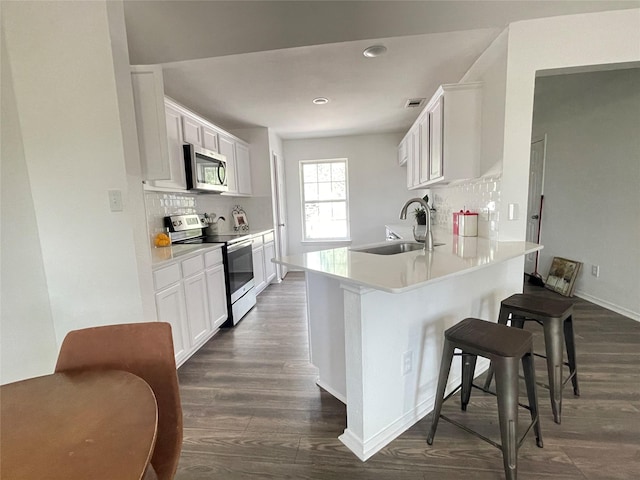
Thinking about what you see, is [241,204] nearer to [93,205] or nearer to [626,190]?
[93,205]

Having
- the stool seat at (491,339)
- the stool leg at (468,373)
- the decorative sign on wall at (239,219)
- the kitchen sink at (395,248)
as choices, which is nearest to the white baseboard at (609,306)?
Answer: the kitchen sink at (395,248)

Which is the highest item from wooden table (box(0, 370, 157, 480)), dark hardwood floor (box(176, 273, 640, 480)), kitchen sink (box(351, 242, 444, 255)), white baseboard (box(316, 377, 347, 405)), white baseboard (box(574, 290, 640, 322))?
kitchen sink (box(351, 242, 444, 255))

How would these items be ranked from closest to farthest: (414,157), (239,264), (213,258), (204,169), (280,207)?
(213,258) < (204,169) < (239,264) < (414,157) < (280,207)

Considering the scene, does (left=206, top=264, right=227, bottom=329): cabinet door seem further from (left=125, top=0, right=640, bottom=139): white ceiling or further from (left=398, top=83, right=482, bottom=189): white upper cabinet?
(left=398, top=83, right=482, bottom=189): white upper cabinet

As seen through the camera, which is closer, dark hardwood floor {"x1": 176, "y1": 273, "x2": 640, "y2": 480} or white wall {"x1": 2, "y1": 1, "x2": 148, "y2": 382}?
dark hardwood floor {"x1": 176, "y1": 273, "x2": 640, "y2": 480}

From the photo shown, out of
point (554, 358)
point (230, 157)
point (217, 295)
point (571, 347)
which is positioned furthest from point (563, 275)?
point (230, 157)

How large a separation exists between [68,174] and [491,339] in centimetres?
244

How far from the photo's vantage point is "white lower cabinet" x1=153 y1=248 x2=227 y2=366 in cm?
212

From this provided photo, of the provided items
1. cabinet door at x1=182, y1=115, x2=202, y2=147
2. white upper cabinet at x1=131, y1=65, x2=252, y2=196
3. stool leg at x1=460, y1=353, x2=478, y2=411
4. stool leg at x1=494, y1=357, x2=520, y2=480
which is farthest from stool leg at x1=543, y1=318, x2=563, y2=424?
cabinet door at x1=182, y1=115, x2=202, y2=147

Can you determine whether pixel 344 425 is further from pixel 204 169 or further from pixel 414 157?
pixel 414 157

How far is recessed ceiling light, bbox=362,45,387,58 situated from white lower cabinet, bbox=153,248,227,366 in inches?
86.4

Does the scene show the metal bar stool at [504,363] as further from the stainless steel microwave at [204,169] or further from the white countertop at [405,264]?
the stainless steel microwave at [204,169]

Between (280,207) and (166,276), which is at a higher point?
(280,207)

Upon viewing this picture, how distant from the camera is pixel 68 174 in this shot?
172 centimetres
